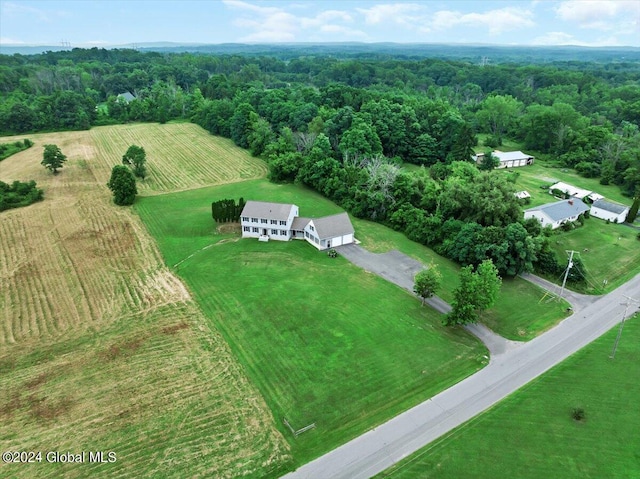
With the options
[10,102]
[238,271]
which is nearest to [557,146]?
[238,271]

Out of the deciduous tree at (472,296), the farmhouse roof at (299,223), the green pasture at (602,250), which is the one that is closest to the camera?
the deciduous tree at (472,296)

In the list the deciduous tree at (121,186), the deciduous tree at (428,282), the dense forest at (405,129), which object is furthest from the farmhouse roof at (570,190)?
the deciduous tree at (121,186)

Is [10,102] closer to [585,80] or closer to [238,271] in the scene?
[238,271]

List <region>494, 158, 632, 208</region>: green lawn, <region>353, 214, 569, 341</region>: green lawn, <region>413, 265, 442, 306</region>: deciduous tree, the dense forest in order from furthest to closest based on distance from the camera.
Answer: <region>494, 158, 632, 208</region>: green lawn, the dense forest, <region>413, 265, 442, 306</region>: deciduous tree, <region>353, 214, 569, 341</region>: green lawn

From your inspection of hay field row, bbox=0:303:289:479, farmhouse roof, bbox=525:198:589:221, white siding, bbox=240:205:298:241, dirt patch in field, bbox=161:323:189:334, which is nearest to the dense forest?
farmhouse roof, bbox=525:198:589:221

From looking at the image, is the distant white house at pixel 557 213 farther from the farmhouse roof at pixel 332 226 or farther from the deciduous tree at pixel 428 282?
the farmhouse roof at pixel 332 226

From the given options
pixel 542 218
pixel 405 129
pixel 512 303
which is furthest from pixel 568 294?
pixel 405 129

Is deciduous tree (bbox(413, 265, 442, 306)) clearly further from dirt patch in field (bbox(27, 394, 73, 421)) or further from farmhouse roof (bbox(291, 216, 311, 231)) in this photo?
dirt patch in field (bbox(27, 394, 73, 421))
